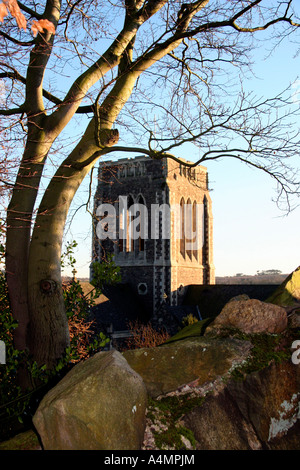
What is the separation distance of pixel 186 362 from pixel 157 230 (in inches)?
1238

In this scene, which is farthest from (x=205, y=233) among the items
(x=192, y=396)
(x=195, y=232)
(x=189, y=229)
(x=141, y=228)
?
(x=192, y=396)

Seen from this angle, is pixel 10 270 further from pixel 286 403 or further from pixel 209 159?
pixel 286 403

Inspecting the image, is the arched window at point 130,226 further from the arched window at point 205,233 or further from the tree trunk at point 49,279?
the tree trunk at point 49,279

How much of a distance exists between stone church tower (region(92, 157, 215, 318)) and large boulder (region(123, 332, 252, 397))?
97.0 ft

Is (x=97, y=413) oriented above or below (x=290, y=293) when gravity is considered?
below

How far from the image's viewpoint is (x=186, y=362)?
3.48m

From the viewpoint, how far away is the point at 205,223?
39812mm

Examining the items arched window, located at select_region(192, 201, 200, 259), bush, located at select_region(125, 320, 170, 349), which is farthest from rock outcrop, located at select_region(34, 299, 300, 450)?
arched window, located at select_region(192, 201, 200, 259)

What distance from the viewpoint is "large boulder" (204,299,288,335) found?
12.6 ft

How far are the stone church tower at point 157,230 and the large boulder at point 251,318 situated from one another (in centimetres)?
2924

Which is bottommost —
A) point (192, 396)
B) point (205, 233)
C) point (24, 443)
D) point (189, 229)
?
point (24, 443)

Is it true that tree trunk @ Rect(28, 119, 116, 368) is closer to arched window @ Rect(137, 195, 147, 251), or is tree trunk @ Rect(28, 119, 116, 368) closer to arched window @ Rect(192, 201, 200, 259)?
arched window @ Rect(137, 195, 147, 251)

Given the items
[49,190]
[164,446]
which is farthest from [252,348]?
[49,190]

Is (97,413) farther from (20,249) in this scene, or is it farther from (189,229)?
(189,229)
